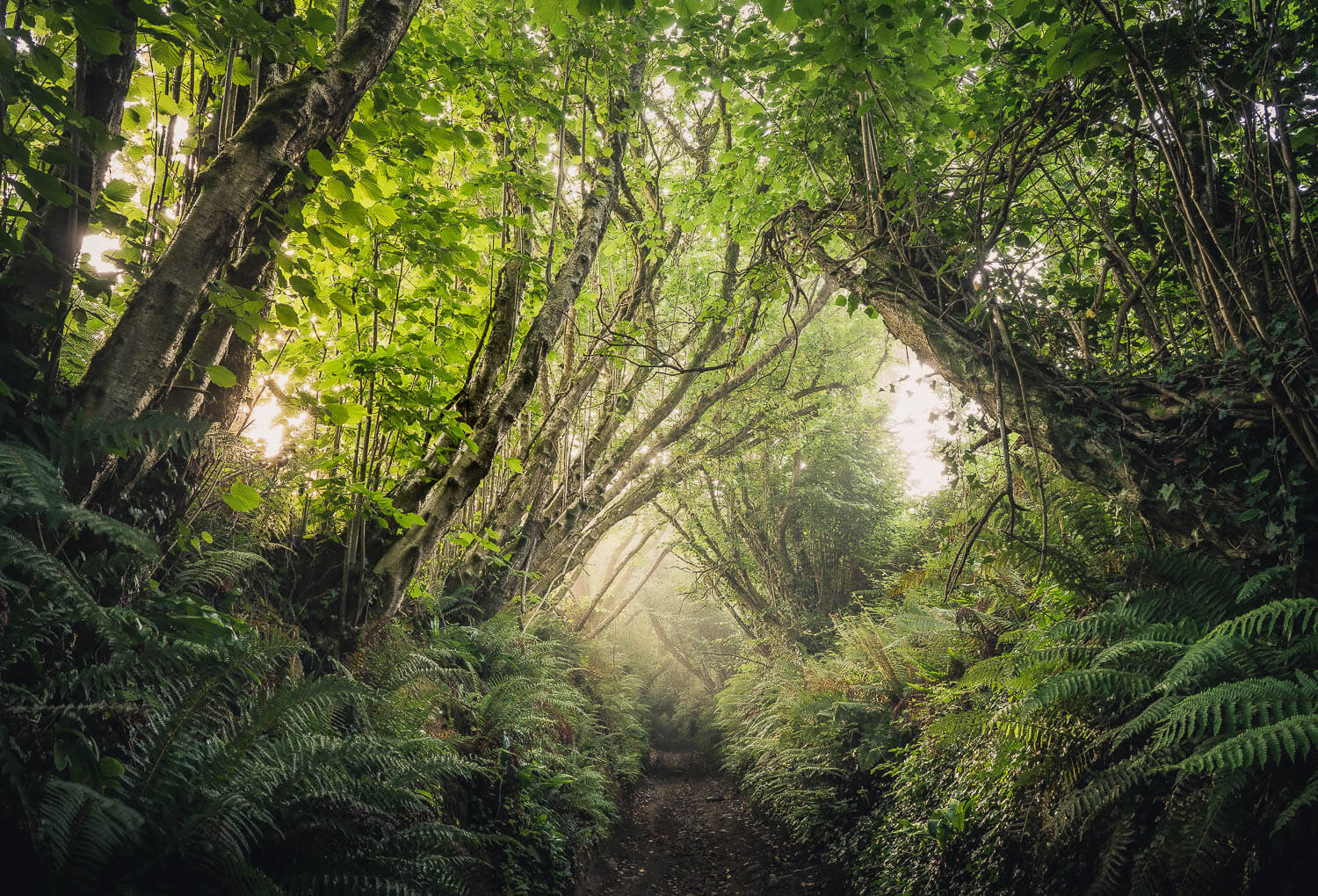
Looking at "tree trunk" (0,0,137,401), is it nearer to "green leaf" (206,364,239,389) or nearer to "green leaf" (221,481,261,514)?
"green leaf" (206,364,239,389)

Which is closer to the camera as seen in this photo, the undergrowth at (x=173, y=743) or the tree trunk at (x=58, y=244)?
the undergrowth at (x=173, y=743)

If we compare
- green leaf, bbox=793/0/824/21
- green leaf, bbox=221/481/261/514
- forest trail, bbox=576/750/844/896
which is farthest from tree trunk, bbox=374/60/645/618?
forest trail, bbox=576/750/844/896

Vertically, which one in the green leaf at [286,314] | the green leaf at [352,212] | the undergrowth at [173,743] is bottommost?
the undergrowth at [173,743]

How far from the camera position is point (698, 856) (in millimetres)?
5891

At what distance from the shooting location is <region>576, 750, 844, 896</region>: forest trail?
4.75m

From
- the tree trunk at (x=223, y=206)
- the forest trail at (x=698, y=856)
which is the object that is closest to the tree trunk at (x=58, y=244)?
the tree trunk at (x=223, y=206)

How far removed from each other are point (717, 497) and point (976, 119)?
939cm

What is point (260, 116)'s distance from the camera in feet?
7.53

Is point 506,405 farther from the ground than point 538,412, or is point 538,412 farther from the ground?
point 538,412

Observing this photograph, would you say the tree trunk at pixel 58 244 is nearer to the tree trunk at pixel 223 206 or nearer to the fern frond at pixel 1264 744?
the tree trunk at pixel 223 206

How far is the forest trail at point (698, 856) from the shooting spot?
475cm

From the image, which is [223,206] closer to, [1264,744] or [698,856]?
[1264,744]

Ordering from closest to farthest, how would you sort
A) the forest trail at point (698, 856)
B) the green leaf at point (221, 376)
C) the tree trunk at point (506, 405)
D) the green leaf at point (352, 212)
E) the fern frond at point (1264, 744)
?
1. the fern frond at point (1264, 744)
2. the green leaf at point (221, 376)
3. the green leaf at point (352, 212)
4. the tree trunk at point (506, 405)
5. the forest trail at point (698, 856)

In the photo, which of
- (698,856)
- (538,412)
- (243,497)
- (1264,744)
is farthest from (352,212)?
(698,856)
